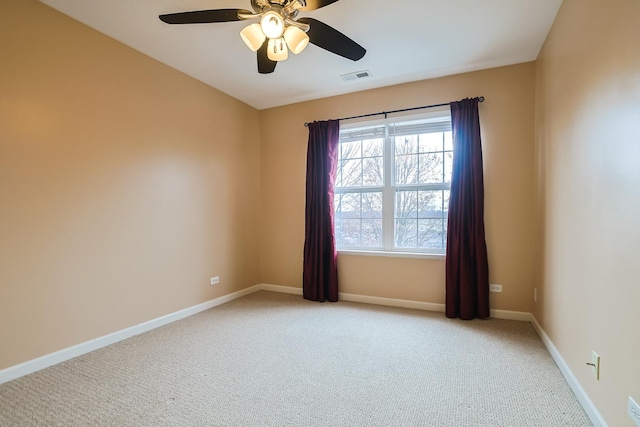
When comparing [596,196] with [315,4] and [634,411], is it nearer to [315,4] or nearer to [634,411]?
[634,411]

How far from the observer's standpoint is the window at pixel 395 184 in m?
3.45

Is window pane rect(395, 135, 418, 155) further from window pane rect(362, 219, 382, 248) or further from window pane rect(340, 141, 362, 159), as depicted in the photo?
window pane rect(362, 219, 382, 248)

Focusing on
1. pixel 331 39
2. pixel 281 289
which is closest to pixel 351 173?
pixel 281 289

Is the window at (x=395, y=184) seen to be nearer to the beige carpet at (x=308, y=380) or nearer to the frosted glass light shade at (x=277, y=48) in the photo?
the beige carpet at (x=308, y=380)

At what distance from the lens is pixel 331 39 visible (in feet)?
6.61

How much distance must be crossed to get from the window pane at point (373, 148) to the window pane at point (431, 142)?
1.58 feet

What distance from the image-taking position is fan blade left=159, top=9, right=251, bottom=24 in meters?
1.76

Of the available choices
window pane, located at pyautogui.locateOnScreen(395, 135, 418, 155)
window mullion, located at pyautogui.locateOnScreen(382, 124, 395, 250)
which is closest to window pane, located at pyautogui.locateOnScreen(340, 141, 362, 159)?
window mullion, located at pyautogui.locateOnScreen(382, 124, 395, 250)

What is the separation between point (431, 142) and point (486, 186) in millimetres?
780

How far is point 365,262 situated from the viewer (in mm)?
3748

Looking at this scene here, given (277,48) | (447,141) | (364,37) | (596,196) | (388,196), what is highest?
(364,37)

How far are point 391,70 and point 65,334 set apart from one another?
3.77 m

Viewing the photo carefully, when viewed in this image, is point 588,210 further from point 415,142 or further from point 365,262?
point 365,262

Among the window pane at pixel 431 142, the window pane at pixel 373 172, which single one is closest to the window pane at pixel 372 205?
the window pane at pixel 373 172
